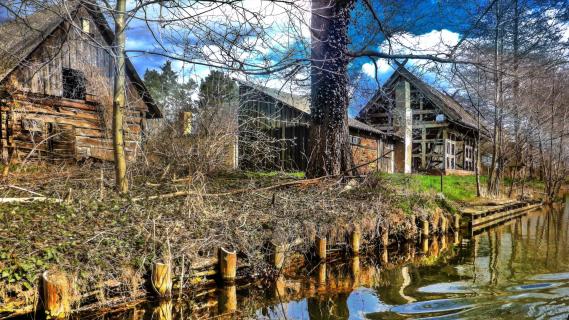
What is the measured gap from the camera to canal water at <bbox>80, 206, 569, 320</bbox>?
15.6 feet

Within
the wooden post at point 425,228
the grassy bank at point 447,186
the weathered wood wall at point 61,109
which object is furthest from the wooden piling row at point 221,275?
the weathered wood wall at point 61,109

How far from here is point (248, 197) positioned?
313 inches

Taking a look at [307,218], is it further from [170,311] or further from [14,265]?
[14,265]

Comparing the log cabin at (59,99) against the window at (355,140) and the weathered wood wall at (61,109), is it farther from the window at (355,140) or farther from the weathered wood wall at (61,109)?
the window at (355,140)

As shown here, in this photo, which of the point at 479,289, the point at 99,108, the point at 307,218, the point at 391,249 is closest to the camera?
the point at 479,289

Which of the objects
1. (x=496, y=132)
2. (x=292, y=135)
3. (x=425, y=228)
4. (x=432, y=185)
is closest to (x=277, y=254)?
(x=425, y=228)

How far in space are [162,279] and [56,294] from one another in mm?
1167

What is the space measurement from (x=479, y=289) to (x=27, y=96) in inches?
513

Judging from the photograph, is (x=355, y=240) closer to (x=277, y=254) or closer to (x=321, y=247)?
(x=321, y=247)

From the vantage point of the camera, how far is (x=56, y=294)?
398cm

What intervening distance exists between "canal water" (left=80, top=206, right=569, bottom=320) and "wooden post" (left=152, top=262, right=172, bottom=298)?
148mm

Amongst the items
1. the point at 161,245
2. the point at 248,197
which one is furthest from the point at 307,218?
the point at 161,245

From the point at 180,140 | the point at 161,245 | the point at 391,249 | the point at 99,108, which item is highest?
the point at 99,108

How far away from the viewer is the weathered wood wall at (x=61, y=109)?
1212 centimetres
